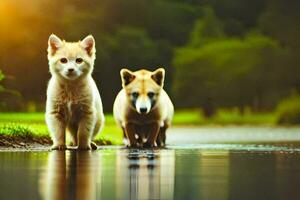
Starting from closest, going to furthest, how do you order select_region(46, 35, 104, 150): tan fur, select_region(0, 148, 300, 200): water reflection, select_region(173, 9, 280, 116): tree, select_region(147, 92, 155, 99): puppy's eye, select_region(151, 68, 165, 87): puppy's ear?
select_region(0, 148, 300, 200): water reflection < select_region(46, 35, 104, 150): tan fur < select_region(147, 92, 155, 99): puppy's eye < select_region(151, 68, 165, 87): puppy's ear < select_region(173, 9, 280, 116): tree

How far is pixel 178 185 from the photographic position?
19.8ft

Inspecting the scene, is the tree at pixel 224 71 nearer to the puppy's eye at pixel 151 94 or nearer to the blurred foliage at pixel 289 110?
the blurred foliage at pixel 289 110

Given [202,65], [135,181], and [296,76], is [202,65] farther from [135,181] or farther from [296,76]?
[135,181]

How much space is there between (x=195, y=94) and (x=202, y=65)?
2.80 m

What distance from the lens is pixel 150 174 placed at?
6.63m

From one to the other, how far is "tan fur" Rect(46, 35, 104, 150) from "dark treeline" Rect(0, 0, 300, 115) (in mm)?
10955

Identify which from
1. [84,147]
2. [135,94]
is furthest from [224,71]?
[84,147]

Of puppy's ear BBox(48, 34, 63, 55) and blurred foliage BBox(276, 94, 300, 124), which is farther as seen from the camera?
blurred foliage BBox(276, 94, 300, 124)

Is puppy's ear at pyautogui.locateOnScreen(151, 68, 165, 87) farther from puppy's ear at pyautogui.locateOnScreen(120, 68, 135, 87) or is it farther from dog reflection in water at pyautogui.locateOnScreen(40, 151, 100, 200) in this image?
dog reflection in water at pyautogui.locateOnScreen(40, 151, 100, 200)

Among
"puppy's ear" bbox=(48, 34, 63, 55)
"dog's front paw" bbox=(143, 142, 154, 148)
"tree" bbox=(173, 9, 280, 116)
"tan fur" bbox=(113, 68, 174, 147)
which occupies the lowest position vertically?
"dog's front paw" bbox=(143, 142, 154, 148)

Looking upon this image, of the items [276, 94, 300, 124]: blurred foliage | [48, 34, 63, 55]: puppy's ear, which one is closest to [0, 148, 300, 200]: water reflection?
[48, 34, 63, 55]: puppy's ear

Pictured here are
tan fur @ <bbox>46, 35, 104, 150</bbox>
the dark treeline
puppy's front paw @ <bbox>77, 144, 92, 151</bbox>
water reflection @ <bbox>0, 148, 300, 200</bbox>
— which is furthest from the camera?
the dark treeline

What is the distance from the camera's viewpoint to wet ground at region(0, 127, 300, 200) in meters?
5.55

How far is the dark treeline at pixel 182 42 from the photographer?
22234mm
